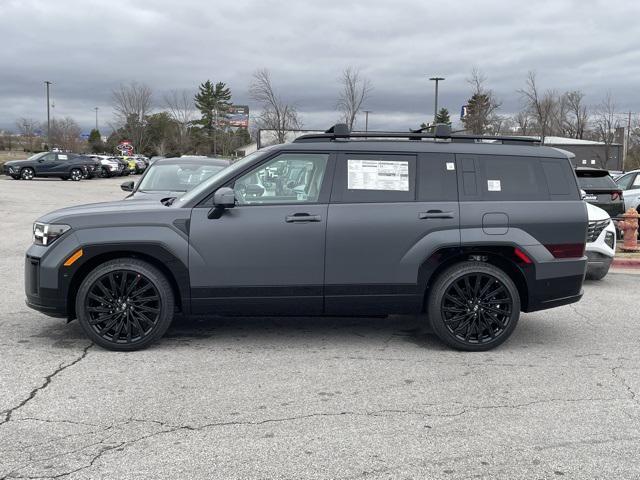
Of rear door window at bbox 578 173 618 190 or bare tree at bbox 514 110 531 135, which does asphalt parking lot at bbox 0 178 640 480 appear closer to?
rear door window at bbox 578 173 618 190

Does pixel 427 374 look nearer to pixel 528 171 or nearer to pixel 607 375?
pixel 607 375

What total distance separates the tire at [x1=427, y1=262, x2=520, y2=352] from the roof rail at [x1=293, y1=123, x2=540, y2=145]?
3.78 ft

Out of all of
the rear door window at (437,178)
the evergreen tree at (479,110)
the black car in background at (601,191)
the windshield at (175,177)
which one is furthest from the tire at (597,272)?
the evergreen tree at (479,110)

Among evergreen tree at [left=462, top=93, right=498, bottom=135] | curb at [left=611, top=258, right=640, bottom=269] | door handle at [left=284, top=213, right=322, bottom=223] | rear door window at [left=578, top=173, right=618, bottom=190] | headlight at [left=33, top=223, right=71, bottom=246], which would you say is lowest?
curb at [left=611, top=258, right=640, bottom=269]

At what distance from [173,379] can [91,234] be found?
142cm

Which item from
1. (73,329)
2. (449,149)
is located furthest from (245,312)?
(449,149)

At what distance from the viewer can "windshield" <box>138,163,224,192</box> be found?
9.98m

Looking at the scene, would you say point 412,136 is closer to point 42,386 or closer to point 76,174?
point 42,386

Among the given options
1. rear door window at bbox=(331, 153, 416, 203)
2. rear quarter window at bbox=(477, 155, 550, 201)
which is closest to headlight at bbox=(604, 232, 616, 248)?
rear quarter window at bbox=(477, 155, 550, 201)

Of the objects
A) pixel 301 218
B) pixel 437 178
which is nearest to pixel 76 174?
pixel 301 218

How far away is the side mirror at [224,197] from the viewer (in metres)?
5.04

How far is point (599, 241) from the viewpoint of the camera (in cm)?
841

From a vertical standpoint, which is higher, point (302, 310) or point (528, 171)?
point (528, 171)

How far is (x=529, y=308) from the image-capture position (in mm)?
5492
